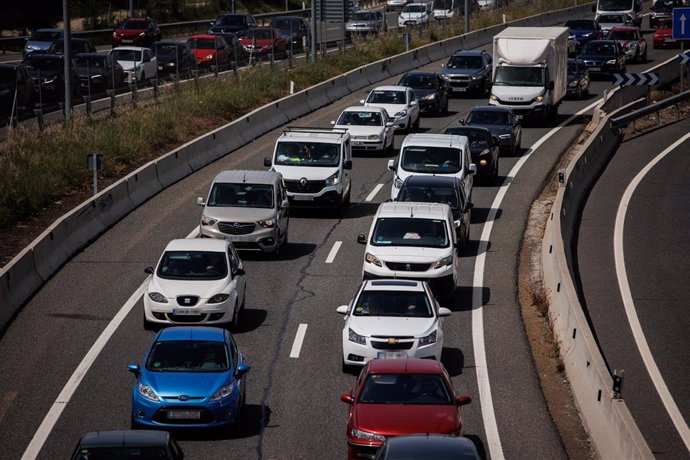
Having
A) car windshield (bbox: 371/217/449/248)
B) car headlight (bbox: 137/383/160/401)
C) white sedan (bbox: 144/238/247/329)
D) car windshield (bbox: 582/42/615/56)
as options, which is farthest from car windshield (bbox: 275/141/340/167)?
car windshield (bbox: 582/42/615/56)

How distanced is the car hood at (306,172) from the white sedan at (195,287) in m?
8.47

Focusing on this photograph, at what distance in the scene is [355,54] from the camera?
195 feet

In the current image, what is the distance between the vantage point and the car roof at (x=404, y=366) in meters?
17.5

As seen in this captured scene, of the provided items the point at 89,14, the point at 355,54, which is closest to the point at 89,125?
the point at 355,54

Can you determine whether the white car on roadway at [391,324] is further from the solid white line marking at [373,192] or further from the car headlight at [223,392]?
the solid white line marking at [373,192]

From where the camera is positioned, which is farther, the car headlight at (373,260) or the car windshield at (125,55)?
the car windshield at (125,55)

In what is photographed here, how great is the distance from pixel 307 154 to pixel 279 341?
11.0m

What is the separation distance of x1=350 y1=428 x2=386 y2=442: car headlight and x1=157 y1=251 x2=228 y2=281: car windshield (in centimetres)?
725

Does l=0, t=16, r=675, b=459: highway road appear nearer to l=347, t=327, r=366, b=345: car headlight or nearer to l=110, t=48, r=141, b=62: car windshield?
l=347, t=327, r=366, b=345: car headlight

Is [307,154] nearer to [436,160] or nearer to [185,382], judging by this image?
[436,160]

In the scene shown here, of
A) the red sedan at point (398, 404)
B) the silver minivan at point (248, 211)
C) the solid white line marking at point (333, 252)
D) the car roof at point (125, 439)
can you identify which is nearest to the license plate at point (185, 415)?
the red sedan at point (398, 404)

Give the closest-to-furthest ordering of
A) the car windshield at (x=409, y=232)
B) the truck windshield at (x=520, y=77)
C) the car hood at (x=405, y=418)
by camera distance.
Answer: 1. the car hood at (x=405, y=418)
2. the car windshield at (x=409, y=232)
3. the truck windshield at (x=520, y=77)

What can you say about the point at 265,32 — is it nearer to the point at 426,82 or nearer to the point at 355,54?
the point at 355,54

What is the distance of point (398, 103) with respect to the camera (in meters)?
44.1
